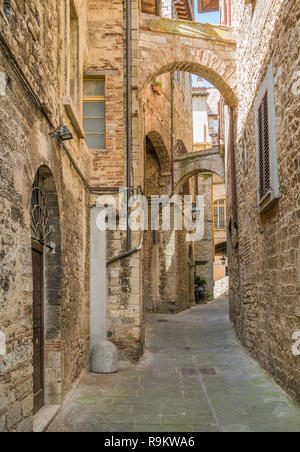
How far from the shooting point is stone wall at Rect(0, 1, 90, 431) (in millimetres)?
3304

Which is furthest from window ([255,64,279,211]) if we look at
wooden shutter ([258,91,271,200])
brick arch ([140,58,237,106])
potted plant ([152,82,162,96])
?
potted plant ([152,82,162,96])

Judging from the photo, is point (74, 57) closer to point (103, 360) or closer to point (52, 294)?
point (52, 294)

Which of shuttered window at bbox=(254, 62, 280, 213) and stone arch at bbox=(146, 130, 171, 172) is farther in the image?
stone arch at bbox=(146, 130, 171, 172)

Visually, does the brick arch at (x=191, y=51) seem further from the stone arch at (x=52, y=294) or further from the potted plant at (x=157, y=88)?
the stone arch at (x=52, y=294)

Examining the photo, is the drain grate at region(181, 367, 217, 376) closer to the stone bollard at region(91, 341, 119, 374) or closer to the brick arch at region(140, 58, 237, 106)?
the stone bollard at region(91, 341, 119, 374)

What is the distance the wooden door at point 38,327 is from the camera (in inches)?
187

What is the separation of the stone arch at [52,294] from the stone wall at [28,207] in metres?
0.01

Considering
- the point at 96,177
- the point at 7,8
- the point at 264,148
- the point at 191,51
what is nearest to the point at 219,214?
the point at 191,51

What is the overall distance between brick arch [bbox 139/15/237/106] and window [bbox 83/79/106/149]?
1.88m

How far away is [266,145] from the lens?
6.28 meters

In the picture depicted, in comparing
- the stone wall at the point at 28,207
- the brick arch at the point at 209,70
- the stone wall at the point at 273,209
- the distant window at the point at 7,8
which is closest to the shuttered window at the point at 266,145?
the stone wall at the point at 273,209

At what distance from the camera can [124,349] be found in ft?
26.2
